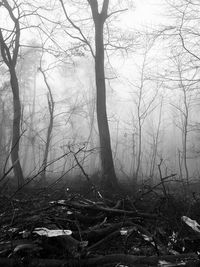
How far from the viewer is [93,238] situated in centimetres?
290

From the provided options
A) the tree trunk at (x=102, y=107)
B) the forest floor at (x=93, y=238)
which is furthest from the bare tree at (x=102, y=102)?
the forest floor at (x=93, y=238)

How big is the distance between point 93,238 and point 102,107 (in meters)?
7.24

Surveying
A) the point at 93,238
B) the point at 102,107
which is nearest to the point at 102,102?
the point at 102,107

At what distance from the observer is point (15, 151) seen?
1073 centimetres

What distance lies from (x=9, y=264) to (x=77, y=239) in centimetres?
75

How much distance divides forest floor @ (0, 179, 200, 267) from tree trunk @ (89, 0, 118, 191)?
5.01m

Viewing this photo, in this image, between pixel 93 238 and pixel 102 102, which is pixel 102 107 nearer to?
pixel 102 102

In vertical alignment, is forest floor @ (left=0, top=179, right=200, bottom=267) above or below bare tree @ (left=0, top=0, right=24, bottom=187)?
below

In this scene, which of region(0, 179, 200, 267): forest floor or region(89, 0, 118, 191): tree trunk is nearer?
region(0, 179, 200, 267): forest floor

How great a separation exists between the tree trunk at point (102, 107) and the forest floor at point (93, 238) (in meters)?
5.01

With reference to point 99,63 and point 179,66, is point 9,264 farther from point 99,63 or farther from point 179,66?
point 179,66

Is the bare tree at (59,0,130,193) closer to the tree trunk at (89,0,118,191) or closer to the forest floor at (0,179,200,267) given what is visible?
the tree trunk at (89,0,118,191)

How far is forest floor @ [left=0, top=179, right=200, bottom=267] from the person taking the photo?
2.32 meters

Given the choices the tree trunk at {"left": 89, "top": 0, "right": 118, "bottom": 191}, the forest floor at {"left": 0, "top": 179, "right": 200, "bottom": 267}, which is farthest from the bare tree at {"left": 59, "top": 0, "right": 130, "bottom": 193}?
the forest floor at {"left": 0, "top": 179, "right": 200, "bottom": 267}
